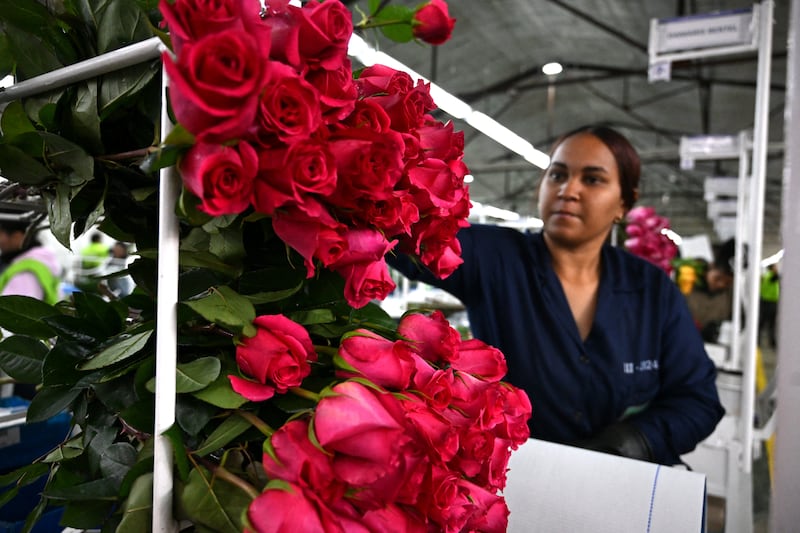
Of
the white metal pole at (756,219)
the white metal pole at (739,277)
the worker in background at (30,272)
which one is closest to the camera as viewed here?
the white metal pole at (756,219)

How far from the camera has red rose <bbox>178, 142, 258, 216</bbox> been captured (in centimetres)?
37

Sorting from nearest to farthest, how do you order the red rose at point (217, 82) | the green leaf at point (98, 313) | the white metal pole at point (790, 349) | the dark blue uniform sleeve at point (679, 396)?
the red rose at point (217, 82) < the green leaf at point (98, 313) < the white metal pole at point (790, 349) < the dark blue uniform sleeve at point (679, 396)

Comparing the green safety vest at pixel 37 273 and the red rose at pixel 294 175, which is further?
the green safety vest at pixel 37 273

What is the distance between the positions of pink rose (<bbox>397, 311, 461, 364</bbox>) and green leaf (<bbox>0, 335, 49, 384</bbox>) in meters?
0.39

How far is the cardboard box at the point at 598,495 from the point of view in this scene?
0.57 m

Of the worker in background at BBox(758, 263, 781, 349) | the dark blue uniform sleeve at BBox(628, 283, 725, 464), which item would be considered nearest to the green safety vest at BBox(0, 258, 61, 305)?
the dark blue uniform sleeve at BBox(628, 283, 725, 464)

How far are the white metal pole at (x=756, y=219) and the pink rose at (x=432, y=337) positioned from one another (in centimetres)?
208

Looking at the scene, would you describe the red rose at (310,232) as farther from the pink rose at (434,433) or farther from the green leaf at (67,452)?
the green leaf at (67,452)

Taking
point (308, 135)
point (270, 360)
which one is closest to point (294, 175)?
point (308, 135)

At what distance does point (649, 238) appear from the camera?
121 inches

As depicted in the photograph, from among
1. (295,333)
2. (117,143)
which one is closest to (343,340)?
(295,333)

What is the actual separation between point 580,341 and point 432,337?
0.86 meters

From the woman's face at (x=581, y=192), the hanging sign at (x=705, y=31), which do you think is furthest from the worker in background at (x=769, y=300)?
the woman's face at (x=581, y=192)

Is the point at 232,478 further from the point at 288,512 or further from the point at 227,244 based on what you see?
the point at 227,244
